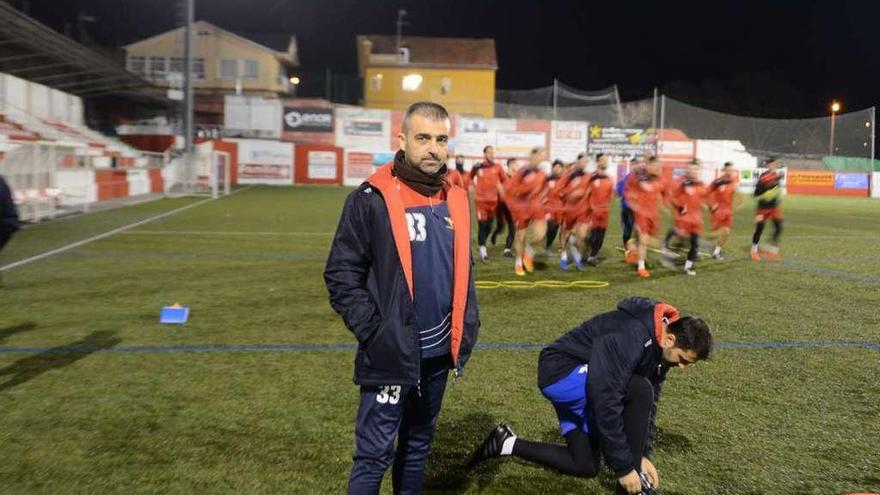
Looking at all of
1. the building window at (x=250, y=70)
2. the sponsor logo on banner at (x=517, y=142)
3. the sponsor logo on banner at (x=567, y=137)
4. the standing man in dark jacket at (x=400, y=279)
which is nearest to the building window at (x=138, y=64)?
the building window at (x=250, y=70)

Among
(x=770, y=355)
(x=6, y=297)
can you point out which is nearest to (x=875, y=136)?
(x=770, y=355)

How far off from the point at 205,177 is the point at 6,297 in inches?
1037

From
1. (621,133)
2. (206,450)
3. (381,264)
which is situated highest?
(621,133)

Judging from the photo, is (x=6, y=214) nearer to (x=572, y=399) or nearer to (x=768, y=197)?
(x=572, y=399)

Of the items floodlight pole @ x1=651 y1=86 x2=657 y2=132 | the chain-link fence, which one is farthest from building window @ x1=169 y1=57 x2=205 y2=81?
floodlight pole @ x1=651 y1=86 x2=657 y2=132

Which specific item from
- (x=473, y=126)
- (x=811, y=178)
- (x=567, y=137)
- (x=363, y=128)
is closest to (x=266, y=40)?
(x=363, y=128)

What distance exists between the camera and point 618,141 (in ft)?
140

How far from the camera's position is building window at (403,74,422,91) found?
61.2 m

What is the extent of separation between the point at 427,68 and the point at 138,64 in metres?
23.9

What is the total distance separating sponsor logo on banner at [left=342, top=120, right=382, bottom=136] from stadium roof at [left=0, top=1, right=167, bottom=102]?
11.6 meters

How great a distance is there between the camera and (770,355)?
260 inches

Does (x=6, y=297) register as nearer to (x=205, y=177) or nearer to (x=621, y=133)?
(x=205, y=177)

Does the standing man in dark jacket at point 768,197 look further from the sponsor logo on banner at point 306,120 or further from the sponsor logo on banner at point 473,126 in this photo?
the sponsor logo on banner at point 306,120

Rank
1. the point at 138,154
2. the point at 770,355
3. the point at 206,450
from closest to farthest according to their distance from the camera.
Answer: the point at 206,450, the point at 770,355, the point at 138,154
